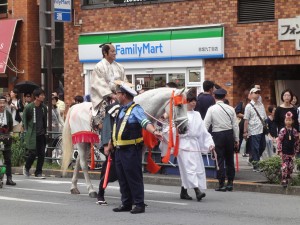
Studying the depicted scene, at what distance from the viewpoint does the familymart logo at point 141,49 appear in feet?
97.0

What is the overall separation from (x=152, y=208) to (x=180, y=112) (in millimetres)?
1569

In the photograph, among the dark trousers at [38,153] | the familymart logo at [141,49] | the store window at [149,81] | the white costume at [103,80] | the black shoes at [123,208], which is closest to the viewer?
the black shoes at [123,208]

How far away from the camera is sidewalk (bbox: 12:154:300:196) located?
17.4m

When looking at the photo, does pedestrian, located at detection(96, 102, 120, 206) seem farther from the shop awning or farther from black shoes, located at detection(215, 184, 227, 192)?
the shop awning

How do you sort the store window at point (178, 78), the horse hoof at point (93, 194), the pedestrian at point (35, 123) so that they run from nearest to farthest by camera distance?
the horse hoof at point (93, 194)
the pedestrian at point (35, 123)
the store window at point (178, 78)

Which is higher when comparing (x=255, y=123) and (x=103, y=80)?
(x=103, y=80)

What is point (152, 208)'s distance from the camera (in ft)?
47.6

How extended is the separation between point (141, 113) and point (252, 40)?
47.1 ft

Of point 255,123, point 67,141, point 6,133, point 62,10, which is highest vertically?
point 62,10

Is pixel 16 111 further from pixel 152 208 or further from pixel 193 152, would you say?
pixel 152 208

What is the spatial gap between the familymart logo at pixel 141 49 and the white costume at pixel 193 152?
532 inches

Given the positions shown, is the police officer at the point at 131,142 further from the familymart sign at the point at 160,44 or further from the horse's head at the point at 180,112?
the familymart sign at the point at 160,44

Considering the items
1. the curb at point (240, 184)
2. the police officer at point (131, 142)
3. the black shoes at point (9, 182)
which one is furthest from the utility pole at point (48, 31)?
the police officer at point (131, 142)

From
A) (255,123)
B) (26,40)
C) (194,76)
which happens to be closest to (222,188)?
(255,123)
